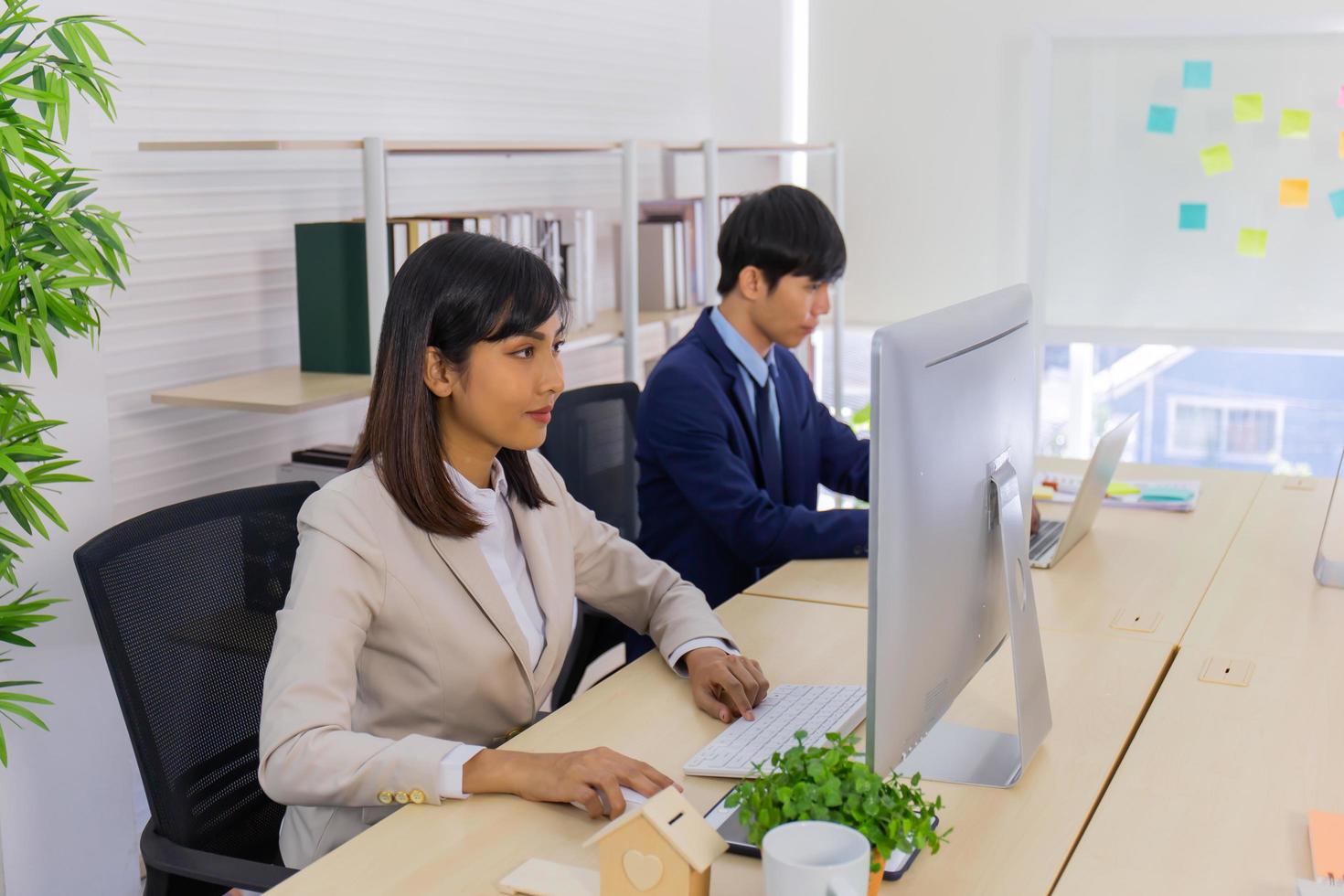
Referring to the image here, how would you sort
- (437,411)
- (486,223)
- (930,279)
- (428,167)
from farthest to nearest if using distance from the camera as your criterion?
(930,279), (428,167), (486,223), (437,411)

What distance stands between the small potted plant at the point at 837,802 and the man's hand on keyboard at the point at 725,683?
1.58 feet

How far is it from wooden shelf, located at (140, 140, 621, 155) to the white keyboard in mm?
1357

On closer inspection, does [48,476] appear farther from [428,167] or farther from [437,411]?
[428,167]

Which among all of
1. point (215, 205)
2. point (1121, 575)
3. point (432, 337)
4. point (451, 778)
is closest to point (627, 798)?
point (451, 778)

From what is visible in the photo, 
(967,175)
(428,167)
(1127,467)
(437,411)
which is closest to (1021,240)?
(967,175)

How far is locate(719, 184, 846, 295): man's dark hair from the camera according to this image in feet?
7.53

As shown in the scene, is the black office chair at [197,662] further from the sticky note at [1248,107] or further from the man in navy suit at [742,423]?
the sticky note at [1248,107]

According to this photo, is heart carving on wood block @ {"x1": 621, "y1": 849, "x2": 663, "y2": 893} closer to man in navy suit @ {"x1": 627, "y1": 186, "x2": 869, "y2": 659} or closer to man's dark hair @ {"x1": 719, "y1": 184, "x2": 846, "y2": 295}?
Result: man in navy suit @ {"x1": 627, "y1": 186, "x2": 869, "y2": 659}

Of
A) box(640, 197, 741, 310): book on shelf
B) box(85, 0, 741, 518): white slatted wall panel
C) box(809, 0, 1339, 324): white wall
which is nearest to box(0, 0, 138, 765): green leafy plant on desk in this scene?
box(85, 0, 741, 518): white slatted wall panel

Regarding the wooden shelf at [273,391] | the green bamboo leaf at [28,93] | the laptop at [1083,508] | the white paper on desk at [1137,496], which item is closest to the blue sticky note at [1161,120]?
the white paper on desk at [1137,496]

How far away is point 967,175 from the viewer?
4.13m

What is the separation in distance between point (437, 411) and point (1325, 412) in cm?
330

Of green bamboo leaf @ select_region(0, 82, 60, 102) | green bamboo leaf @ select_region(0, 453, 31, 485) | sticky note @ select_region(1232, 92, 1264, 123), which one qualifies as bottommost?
green bamboo leaf @ select_region(0, 453, 31, 485)

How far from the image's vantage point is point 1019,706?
1356mm
